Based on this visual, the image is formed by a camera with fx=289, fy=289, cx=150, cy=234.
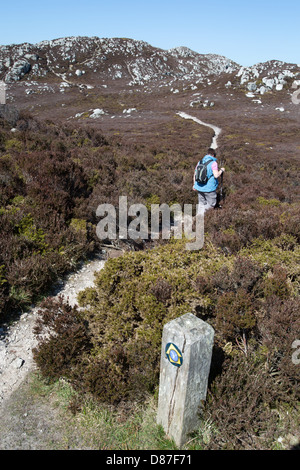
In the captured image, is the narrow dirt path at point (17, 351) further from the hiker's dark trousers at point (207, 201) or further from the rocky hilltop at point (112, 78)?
the rocky hilltop at point (112, 78)

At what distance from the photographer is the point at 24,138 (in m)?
12.5

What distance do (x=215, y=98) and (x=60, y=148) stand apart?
62.1 meters

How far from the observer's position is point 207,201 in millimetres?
8008

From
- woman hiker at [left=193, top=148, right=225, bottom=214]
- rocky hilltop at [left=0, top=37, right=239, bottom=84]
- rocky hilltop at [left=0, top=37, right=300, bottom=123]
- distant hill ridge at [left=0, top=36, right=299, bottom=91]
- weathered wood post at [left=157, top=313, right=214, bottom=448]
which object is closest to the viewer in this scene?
weathered wood post at [left=157, top=313, right=214, bottom=448]

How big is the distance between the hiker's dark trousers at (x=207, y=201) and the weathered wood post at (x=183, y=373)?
5599 millimetres

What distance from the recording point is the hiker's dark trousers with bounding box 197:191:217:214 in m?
Result: 7.86

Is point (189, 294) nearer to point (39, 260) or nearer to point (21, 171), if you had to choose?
point (39, 260)

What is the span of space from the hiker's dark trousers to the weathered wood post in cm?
560

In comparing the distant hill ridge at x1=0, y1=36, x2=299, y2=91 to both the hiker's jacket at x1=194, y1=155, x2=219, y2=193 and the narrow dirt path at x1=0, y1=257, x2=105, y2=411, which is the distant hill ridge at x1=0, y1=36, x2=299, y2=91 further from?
the narrow dirt path at x1=0, y1=257, x2=105, y2=411

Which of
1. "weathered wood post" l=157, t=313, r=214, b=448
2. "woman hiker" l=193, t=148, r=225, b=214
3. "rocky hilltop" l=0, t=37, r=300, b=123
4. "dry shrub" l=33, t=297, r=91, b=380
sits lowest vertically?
"dry shrub" l=33, t=297, r=91, b=380

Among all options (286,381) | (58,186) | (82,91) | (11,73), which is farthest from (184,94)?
(286,381)

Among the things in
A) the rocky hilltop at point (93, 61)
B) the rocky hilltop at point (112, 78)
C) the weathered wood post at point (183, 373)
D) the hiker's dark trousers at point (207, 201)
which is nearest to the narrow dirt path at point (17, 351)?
the weathered wood post at point (183, 373)

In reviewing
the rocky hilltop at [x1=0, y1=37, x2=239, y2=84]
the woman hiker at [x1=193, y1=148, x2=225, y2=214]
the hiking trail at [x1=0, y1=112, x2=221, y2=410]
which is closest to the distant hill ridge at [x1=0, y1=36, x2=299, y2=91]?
the rocky hilltop at [x1=0, y1=37, x2=239, y2=84]

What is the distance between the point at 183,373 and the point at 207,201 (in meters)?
A: 6.05
